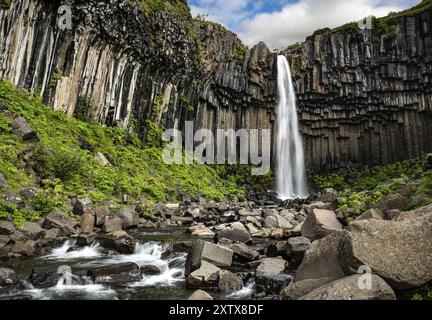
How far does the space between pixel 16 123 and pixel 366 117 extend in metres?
38.6

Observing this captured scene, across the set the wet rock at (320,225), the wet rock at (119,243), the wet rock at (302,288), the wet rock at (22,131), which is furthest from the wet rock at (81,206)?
the wet rock at (302,288)

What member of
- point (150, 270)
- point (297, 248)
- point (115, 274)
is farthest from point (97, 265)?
point (297, 248)

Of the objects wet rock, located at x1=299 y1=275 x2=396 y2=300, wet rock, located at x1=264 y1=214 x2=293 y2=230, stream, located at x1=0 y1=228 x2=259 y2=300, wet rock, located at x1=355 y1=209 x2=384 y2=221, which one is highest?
wet rock, located at x1=355 y1=209 x2=384 y2=221

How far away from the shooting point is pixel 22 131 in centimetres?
1792

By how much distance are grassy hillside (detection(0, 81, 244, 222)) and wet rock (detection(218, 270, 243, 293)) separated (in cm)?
859

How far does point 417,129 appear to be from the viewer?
135 feet

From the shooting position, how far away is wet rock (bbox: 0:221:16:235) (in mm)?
11211

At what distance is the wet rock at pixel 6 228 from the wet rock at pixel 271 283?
8363 millimetres

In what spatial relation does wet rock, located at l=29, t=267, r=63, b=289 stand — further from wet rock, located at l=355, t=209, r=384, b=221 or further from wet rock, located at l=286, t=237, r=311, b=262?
wet rock, located at l=355, t=209, r=384, b=221

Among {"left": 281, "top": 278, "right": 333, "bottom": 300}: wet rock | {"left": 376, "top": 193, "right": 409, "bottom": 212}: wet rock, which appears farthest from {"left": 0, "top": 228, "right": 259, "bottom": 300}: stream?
{"left": 376, "top": 193, "right": 409, "bottom": 212}: wet rock
